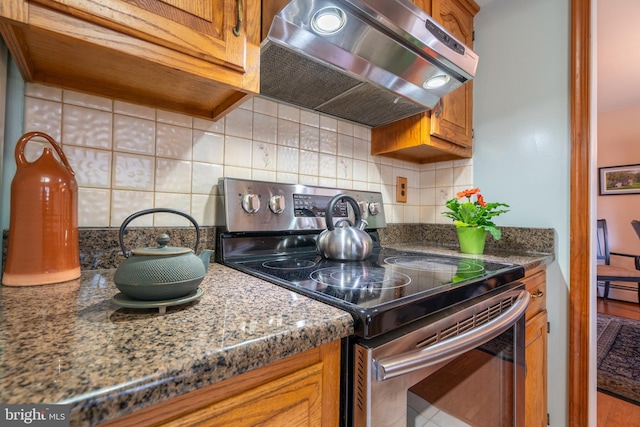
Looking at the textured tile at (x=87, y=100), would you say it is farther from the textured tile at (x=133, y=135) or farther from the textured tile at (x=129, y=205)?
the textured tile at (x=129, y=205)

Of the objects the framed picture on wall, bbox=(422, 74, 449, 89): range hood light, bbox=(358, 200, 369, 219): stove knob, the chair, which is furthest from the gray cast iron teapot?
the framed picture on wall

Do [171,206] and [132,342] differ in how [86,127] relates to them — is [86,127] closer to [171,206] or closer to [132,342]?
[171,206]

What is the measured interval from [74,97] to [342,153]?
3.16 ft

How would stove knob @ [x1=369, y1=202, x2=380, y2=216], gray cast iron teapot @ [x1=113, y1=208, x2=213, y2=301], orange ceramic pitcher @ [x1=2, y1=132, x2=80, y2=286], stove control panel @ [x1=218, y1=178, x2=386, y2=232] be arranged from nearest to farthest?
gray cast iron teapot @ [x1=113, y1=208, x2=213, y2=301]
orange ceramic pitcher @ [x1=2, y1=132, x2=80, y2=286]
stove control panel @ [x1=218, y1=178, x2=386, y2=232]
stove knob @ [x1=369, y1=202, x2=380, y2=216]

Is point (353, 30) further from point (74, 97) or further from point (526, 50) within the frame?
point (526, 50)

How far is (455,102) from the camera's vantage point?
4.60 ft

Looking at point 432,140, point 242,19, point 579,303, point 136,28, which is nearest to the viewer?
point 136,28

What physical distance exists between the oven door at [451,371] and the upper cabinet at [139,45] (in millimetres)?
671

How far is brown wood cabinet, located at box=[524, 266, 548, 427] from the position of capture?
3.34 feet

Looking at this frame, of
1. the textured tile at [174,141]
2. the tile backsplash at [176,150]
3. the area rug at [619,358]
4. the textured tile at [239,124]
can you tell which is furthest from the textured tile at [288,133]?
the area rug at [619,358]

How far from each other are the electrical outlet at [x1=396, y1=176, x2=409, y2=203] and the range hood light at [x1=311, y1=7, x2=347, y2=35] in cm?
97

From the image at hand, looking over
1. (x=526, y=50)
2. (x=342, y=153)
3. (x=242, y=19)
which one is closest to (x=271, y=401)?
(x=242, y=19)

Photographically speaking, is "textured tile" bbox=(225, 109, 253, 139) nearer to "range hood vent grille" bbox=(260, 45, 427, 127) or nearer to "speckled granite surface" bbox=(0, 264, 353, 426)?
"range hood vent grille" bbox=(260, 45, 427, 127)

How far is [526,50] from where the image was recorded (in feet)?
4.56
